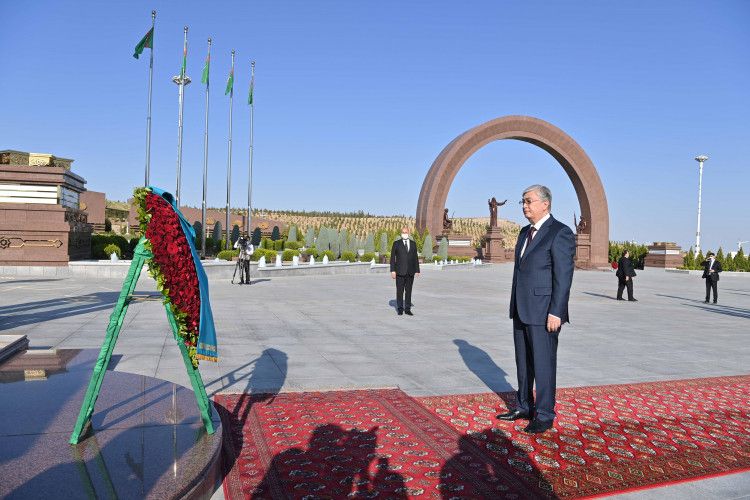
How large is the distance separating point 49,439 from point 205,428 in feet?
2.80

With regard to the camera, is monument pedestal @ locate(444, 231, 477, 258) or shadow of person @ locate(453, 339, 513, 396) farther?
monument pedestal @ locate(444, 231, 477, 258)

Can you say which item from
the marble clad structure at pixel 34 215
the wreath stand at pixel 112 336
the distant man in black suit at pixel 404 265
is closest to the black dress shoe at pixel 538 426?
the wreath stand at pixel 112 336

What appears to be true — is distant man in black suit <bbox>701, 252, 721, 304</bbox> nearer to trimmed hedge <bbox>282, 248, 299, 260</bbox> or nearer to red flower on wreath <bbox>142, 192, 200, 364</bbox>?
red flower on wreath <bbox>142, 192, 200, 364</bbox>

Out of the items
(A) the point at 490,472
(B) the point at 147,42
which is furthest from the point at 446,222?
(A) the point at 490,472

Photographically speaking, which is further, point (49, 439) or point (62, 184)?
point (62, 184)

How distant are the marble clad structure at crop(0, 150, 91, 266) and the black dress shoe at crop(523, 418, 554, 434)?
54.6ft

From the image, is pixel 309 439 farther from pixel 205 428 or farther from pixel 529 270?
pixel 529 270

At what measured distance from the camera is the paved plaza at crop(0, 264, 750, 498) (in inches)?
210

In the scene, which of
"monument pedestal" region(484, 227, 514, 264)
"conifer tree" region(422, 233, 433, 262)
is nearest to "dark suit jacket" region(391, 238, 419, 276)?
"conifer tree" region(422, 233, 433, 262)

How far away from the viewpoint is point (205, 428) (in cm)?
334

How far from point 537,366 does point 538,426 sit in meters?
0.44

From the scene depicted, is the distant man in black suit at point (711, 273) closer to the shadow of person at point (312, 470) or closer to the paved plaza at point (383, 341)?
A: the paved plaza at point (383, 341)

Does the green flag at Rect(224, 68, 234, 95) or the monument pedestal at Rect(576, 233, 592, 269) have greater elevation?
the green flag at Rect(224, 68, 234, 95)

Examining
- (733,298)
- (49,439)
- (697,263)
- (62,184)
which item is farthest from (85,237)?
(697,263)
